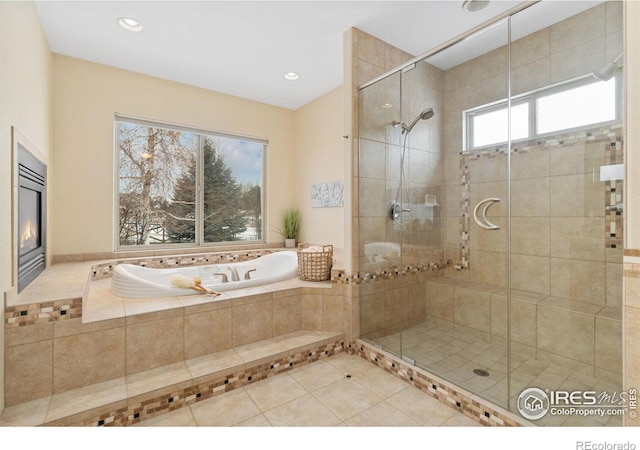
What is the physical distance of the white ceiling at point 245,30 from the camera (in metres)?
2.17

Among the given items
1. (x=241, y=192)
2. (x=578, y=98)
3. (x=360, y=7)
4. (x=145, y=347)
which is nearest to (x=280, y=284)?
(x=145, y=347)

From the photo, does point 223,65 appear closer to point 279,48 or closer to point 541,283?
point 279,48

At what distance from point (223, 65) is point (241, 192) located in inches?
61.7

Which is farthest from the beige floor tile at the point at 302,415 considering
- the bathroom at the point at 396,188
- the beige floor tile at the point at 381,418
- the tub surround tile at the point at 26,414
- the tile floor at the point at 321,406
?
the tub surround tile at the point at 26,414

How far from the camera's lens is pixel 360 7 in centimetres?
218

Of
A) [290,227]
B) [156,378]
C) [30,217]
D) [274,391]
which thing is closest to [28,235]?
[30,217]

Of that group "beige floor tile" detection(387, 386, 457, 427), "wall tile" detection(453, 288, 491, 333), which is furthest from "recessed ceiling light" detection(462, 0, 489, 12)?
"beige floor tile" detection(387, 386, 457, 427)

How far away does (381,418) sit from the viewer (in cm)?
165

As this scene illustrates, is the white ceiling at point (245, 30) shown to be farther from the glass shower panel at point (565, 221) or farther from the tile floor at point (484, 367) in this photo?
the tile floor at point (484, 367)

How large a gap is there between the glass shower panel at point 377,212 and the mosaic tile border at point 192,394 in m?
0.52

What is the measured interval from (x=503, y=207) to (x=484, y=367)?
1073mm

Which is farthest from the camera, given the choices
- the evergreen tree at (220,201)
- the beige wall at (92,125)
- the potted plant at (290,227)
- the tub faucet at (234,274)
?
the potted plant at (290,227)

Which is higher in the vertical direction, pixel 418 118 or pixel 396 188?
pixel 418 118

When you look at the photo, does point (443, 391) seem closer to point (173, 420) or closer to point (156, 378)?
point (173, 420)
